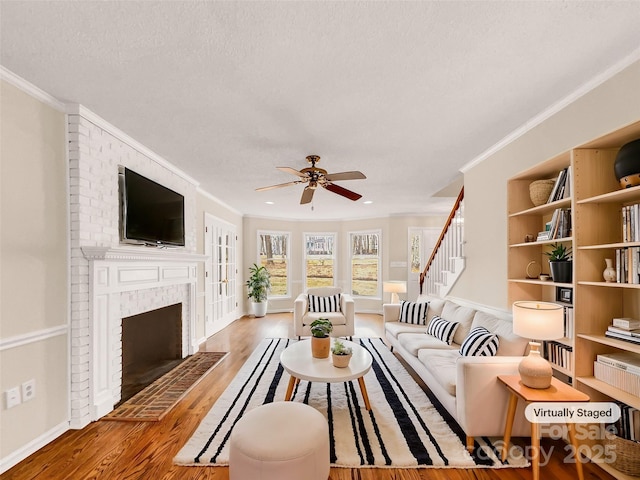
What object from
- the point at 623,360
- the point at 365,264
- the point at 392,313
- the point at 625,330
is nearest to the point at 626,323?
the point at 625,330

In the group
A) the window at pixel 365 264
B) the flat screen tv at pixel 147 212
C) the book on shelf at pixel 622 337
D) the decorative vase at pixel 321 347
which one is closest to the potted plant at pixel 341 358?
the decorative vase at pixel 321 347

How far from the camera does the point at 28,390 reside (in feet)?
7.17

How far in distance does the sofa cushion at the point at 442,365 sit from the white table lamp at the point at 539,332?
0.55 m

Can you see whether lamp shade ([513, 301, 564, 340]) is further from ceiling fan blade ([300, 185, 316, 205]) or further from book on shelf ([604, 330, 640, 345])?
ceiling fan blade ([300, 185, 316, 205])

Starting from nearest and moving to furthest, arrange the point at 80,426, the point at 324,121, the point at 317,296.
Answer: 1. the point at 80,426
2. the point at 324,121
3. the point at 317,296

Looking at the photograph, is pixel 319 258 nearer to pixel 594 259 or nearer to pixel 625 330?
pixel 594 259

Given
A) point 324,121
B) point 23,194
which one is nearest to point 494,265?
point 324,121

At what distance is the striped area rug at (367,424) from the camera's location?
212 cm

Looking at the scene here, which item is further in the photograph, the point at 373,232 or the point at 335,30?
the point at 373,232

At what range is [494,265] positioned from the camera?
3359mm

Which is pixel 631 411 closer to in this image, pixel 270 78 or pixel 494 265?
pixel 494 265

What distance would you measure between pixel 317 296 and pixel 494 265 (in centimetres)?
307

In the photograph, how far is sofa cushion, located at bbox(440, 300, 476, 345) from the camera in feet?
11.3

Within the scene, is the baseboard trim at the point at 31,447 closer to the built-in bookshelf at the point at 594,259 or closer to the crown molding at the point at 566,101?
the built-in bookshelf at the point at 594,259
